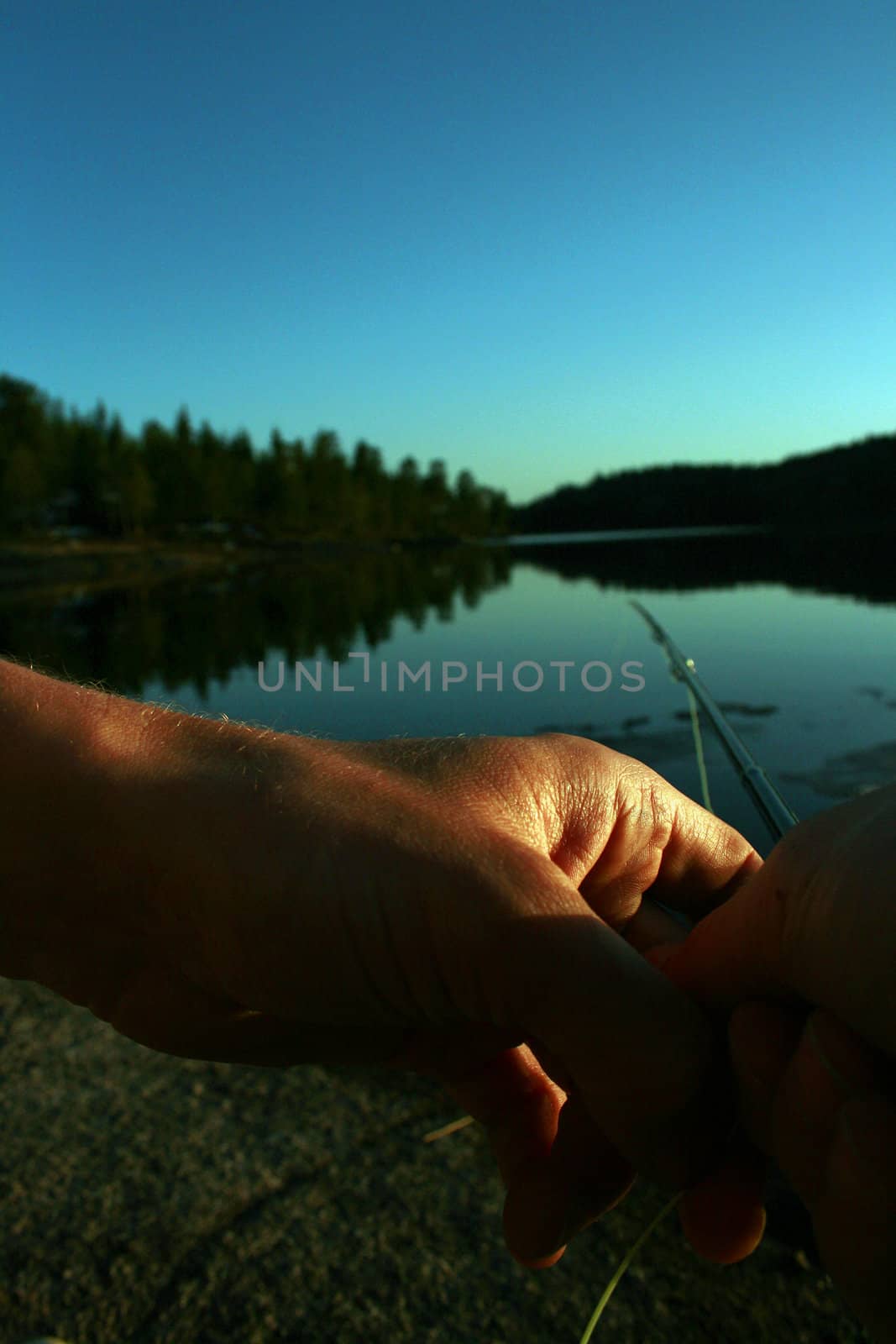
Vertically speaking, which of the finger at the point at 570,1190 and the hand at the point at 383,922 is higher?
the hand at the point at 383,922

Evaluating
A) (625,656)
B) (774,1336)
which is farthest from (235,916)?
(625,656)

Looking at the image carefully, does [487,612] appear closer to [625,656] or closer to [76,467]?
[625,656]

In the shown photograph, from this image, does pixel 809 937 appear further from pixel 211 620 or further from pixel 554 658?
pixel 211 620

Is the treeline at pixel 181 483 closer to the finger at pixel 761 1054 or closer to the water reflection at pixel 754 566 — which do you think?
the water reflection at pixel 754 566

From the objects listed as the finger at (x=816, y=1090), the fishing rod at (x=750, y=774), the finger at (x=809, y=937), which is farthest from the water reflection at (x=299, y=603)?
the finger at (x=816, y=1090)

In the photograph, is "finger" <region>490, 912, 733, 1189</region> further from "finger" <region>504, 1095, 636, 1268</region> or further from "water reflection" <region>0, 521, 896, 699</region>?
"water reflection" <region>0, 521, 896, 699</region>

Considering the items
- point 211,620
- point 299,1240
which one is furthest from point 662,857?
point 211,620
